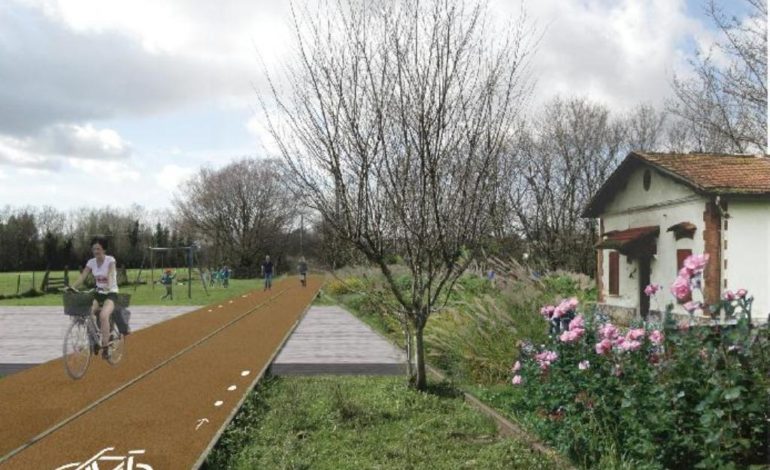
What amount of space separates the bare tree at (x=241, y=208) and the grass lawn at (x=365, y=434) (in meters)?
65.5

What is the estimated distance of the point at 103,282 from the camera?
32.9ft

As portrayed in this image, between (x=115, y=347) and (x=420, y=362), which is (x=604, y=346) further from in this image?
(x=115, y=347)

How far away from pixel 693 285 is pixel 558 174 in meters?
44.1

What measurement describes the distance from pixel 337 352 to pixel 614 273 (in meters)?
15.2

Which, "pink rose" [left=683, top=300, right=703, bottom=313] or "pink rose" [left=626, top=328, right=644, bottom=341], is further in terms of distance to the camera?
"pink rose" [left=626, top=328, right=644, bottom=341]

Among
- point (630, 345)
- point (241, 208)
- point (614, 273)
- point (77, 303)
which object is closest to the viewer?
point (630, 345)

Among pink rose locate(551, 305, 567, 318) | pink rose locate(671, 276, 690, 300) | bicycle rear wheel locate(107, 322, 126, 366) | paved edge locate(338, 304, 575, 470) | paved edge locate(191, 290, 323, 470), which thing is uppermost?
pink rose locate(671, 276, 690, 300)

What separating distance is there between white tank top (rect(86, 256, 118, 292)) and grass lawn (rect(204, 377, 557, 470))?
9.49 feet

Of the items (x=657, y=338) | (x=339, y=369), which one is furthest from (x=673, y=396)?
(x=339, y=369)

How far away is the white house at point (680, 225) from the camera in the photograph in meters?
19.2

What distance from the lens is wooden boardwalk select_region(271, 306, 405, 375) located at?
10.9m

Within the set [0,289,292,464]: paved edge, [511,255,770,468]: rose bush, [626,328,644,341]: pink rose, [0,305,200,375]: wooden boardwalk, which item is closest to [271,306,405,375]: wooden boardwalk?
[0,289,292,464]: paved edge

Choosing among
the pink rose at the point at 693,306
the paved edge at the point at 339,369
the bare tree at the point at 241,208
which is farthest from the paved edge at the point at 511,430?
the bare tree at the point at 241,208

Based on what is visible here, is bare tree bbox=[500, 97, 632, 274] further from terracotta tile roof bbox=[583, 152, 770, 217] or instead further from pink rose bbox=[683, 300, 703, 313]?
pink rose bbox=[683, 300, 703, 313]
